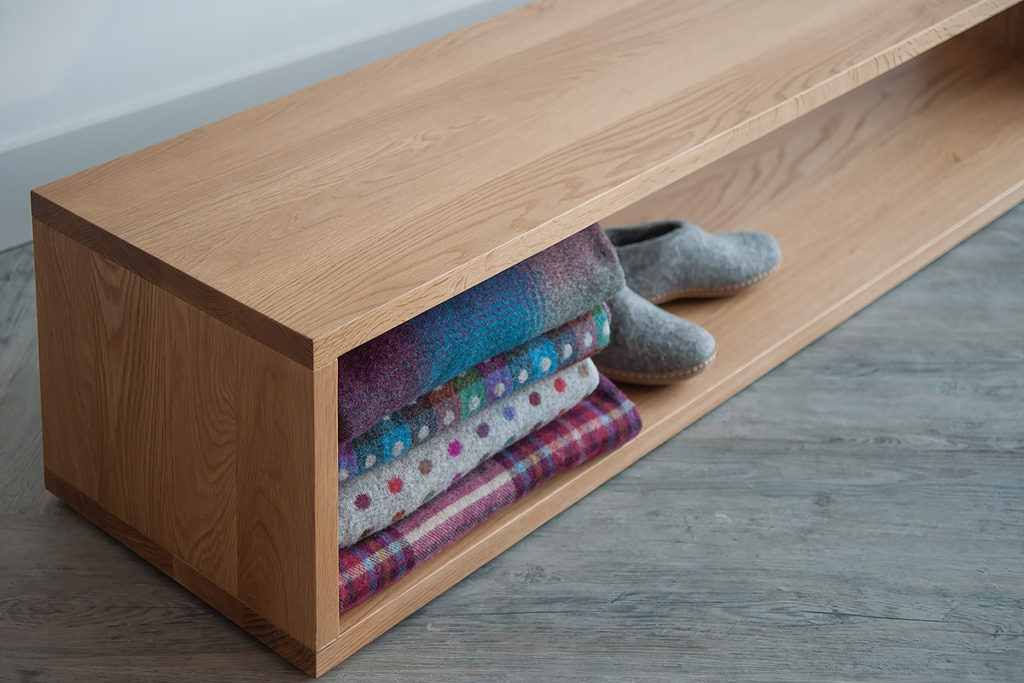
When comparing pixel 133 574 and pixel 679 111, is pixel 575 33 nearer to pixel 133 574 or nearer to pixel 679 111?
pixel 679 111

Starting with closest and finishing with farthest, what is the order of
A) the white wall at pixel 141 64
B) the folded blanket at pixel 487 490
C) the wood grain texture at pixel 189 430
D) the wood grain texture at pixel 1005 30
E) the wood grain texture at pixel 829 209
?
the wood grain texture at pixel 189 430, the folded blanket at pixel 487 490, the wood grain texture at pixel 829 209, the white wall at pixel 141 64, the wood grain texture at pixel 1005 30

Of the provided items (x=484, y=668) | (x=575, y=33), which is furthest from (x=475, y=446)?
(x=575, y=33)

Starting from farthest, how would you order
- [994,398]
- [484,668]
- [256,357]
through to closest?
[994,398] < [484,668] < [256,357]

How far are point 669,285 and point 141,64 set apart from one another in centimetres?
86

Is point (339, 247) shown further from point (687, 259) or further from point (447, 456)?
point (687, 259)

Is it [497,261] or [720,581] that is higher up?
[497,261]

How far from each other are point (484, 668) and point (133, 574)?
30 centimetres

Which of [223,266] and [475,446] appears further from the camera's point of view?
[475,446]

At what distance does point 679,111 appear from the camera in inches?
40.6

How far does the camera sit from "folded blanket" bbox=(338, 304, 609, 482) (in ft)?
2.98

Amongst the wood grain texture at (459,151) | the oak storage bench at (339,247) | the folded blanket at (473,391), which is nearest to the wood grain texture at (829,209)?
the oak storage bench at (339,247)

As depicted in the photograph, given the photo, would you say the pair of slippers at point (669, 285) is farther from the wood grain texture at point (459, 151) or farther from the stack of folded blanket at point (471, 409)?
the wood grain texture at point (459, 151)

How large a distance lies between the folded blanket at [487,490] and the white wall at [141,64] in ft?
2.57

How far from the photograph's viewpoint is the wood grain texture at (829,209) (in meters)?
1.09
